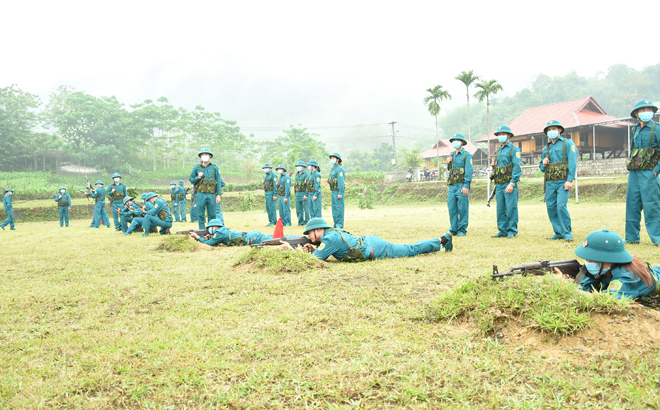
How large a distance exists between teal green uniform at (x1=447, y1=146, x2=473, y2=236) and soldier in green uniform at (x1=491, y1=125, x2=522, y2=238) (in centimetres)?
54

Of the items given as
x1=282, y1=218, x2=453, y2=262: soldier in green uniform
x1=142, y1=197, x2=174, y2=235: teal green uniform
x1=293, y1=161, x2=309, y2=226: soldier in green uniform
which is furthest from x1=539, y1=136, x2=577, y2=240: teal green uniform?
x1=142, y1=197, x2=174, y2=235: teal green uniform

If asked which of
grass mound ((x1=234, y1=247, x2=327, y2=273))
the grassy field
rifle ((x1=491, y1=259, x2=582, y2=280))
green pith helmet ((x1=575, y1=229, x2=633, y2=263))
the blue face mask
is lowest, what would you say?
the grassy field

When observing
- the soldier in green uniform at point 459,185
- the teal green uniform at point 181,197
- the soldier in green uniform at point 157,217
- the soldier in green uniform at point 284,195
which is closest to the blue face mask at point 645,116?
the soldier in green uniform at point 459,185

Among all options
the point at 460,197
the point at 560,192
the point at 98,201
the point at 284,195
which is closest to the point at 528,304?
the point at 560,192

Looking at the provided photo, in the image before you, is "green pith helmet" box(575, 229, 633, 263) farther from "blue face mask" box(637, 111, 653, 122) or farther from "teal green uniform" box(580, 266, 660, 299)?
"blue face mask" box(637, 111, 653, 122)

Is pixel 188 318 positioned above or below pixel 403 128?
below

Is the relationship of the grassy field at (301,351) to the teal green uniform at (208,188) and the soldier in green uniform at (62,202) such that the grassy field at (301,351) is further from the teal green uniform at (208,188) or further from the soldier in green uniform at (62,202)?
the soldier in green uniform at (62,202)

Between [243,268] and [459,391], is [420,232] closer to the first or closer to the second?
[243,268]

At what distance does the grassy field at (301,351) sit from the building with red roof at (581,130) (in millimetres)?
Answer: 31332

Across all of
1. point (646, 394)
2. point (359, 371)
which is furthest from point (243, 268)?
point (646, 394)

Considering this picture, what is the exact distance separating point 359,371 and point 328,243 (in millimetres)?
3137

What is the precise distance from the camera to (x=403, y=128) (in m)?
200

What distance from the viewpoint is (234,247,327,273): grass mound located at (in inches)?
197

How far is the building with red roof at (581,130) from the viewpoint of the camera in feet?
100
